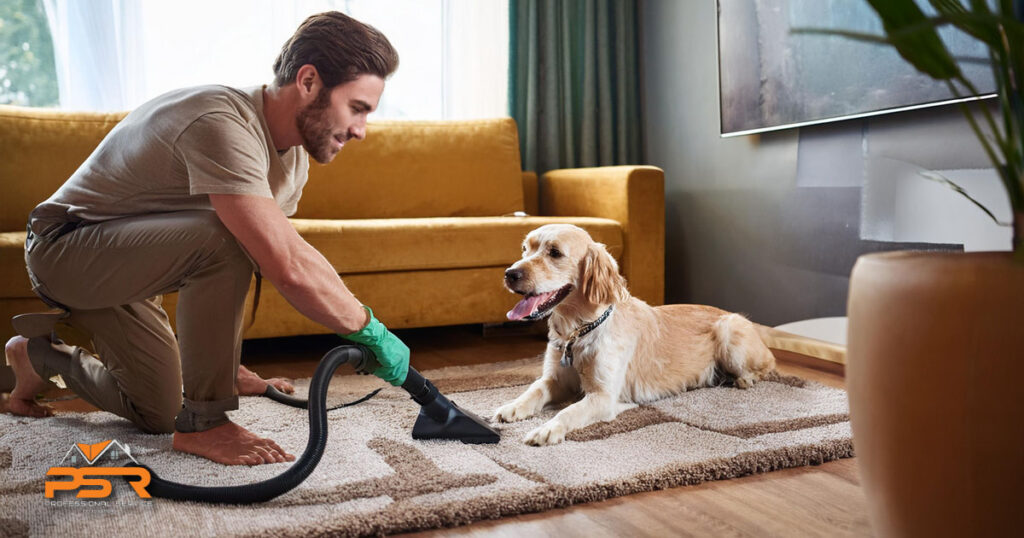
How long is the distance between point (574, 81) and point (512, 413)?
9.78ft

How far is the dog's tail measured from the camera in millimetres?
2592

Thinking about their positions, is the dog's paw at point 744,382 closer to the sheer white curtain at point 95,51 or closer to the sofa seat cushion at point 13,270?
the sofa seat cushion at point 13,270

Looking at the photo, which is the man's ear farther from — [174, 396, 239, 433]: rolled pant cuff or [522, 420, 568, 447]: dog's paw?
[522, 420, 568, 447]: dog's paw

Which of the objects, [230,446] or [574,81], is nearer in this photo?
[230,446]

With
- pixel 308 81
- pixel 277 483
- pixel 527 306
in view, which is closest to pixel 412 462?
pixel 277 483

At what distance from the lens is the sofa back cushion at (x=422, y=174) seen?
3.81 meters

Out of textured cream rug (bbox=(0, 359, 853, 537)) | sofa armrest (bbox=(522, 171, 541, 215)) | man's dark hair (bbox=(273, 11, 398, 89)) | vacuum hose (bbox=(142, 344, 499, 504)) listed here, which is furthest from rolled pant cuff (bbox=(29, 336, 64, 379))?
sofa armrest (bbox=(522, 171, 541, 215))

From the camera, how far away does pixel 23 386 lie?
2.21m

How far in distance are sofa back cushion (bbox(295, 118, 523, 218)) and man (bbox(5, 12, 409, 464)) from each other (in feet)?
5.67

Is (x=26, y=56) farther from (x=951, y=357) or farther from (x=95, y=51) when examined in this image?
(x=951, y=357)

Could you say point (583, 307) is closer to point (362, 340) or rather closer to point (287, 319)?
point (362, 340)

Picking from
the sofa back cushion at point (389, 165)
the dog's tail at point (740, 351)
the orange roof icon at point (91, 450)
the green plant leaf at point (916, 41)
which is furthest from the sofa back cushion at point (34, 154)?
the green plant leaf at point (916, 41)

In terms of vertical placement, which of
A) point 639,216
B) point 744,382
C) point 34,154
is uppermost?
point 34,154

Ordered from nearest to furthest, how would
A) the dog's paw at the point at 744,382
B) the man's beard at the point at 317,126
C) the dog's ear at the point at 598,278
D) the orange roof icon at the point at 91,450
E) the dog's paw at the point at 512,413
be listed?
1. the orange roof icon at the point at 91,450
2. the man's beard at the point at 317,126
3. the dog's paw at the point at 512,413
4. the dog's ear at the point at 598,278
5. the dog's paw at the point at 744,382
